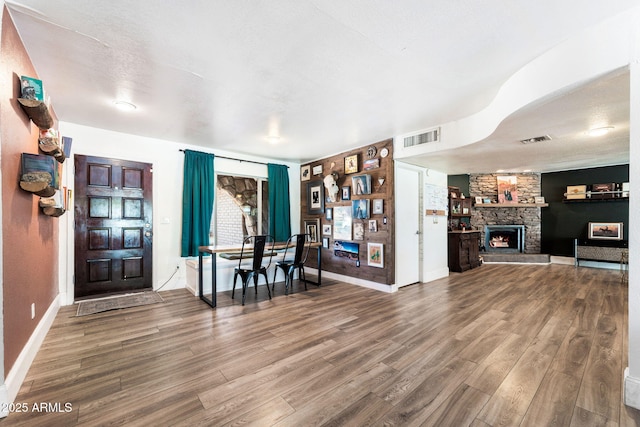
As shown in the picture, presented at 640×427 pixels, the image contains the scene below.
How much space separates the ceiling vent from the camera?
3.92 meters

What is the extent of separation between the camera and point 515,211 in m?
7.42

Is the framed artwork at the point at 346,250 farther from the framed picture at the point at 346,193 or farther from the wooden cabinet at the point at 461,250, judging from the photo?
the wooden cabinet at the point at 461,250

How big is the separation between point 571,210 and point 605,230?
0.75 meters

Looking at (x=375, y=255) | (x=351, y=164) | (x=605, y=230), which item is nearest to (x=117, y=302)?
(x=375, y=255)

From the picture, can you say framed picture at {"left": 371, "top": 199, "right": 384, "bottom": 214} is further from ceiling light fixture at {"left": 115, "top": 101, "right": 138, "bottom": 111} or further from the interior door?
ceiling light fixture at {"left": 115, "top": 101, "right": 138, "bottom": 111}

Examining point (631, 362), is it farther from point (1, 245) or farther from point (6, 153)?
point (6, 153)

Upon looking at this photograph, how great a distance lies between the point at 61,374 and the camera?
2.09 meters

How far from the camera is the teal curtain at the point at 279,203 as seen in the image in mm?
5781

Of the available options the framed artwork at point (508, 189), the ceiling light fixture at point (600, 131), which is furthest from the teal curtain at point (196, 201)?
the framed artwork at point (508, 189)

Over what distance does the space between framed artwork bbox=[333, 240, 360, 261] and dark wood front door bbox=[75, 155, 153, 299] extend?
322cm

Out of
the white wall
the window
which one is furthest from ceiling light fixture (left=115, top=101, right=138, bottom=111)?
the window

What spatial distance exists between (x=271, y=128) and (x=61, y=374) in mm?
3318

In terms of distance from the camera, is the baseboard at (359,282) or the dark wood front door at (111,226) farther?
the baseboard at (359,282)

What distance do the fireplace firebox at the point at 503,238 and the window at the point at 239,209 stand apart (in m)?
6.03
